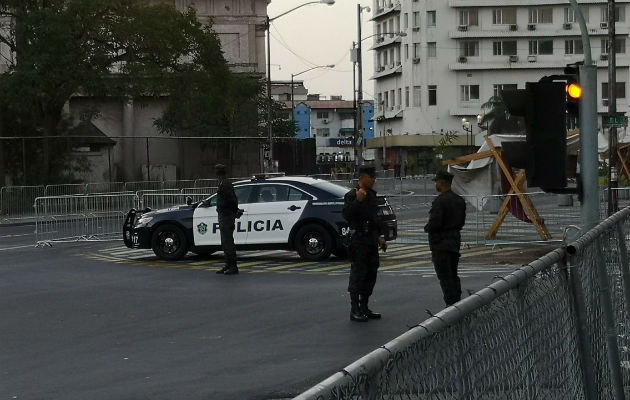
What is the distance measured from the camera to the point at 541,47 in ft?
337

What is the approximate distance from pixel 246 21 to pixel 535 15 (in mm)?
38680

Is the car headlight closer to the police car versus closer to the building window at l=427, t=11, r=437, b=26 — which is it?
the police car

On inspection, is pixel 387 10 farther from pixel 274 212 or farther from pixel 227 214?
pixel 227 214

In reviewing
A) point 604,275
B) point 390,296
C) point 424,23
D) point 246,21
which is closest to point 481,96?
point 424,23

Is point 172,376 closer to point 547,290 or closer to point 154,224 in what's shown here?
point 547,290

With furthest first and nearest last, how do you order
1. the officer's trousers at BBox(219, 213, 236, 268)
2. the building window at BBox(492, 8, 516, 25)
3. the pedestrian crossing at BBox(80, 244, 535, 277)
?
the building window at BBox(492, 8, 516, 25) < the pedestrian crossing at BBox(80, 244, 535, 277) < the officer's trousers at BBox(219, 213, 236, 268)

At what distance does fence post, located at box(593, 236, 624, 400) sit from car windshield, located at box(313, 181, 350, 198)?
15.0 m

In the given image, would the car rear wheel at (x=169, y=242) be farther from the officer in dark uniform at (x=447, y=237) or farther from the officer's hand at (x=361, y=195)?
the officer in dark uniform at (x=447, y=237)

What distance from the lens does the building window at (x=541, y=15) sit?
10181 centimetres

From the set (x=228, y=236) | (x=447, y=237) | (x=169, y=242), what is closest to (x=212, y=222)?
(x=169, y=242)

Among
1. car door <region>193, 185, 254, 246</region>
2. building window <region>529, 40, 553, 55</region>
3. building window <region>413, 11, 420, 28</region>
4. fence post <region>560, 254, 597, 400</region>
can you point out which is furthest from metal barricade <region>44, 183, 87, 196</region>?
building window <region>529, 40, 553, 55</region>

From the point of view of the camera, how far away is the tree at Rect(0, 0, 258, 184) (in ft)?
137

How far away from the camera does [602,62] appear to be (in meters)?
100

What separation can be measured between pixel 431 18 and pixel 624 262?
98037 millimetres
